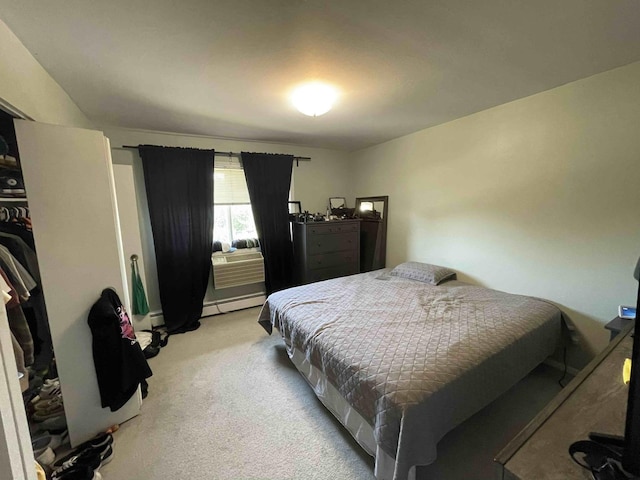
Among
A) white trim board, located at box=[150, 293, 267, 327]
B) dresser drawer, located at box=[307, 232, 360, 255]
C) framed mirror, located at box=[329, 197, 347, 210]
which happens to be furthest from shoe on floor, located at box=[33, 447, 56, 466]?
framed mirror, located at box=[329, 197, 347, 210]

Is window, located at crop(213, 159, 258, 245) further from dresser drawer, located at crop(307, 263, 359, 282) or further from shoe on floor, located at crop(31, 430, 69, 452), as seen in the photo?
shoe on floor, located at crop(31, 430, 69, 452)

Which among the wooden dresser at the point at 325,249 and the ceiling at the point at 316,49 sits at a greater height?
the ceiling at the point at 316,49

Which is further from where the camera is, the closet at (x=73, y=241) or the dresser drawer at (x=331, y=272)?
the dresser drawer at (x=331, y=272)

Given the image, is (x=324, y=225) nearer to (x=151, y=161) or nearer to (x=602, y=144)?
(x=151, y=161)

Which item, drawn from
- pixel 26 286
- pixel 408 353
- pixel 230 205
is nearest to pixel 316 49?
pixel 408 353

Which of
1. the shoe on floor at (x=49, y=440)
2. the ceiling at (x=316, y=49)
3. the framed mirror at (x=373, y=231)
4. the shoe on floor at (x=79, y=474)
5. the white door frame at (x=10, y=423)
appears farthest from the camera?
the framed mirror at (x=373, y=231)

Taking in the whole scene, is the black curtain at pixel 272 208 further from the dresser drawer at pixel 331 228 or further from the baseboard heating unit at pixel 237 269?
the dresser drawer at pixel 331 228

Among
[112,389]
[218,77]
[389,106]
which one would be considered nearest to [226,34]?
[218,77]

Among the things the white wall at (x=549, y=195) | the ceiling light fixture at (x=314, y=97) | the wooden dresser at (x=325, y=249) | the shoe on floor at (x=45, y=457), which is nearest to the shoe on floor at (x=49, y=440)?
the shoe on floor at (x=45, y=457)

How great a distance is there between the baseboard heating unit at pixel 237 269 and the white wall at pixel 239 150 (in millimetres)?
299

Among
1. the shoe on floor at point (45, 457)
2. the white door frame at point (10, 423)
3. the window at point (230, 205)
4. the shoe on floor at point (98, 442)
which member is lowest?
the shoe on floor at point (98, 442)

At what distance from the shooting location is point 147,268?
3234 millimetres

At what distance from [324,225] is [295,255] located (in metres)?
0.67

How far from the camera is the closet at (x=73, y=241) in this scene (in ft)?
4.89
